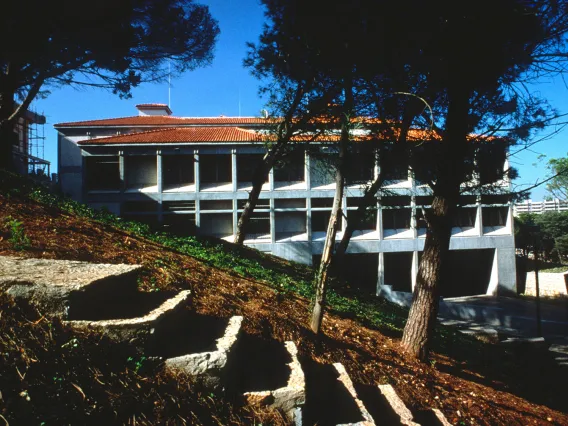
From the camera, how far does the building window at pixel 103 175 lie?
68.7ft

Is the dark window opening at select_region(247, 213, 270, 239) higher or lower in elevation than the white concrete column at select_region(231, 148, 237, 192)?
lower

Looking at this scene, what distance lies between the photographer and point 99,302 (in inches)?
97.7

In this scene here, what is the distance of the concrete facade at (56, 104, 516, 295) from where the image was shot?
20.8 meters

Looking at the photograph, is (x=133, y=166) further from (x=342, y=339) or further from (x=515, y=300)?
(x=515, y=300)

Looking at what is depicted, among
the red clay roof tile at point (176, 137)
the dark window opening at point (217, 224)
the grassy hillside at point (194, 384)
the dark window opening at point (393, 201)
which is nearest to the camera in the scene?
the grassy hillside at point (194, 384)

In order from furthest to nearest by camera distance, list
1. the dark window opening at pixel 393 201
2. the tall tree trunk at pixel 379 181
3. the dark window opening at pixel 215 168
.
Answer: the dark window opening at pixel 215 168 → the dark window opening at pixel 393 201 → the tall tree trunk at pixel 379 181

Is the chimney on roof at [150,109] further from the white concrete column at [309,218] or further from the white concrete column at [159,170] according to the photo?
the white concrete column at [309,218]

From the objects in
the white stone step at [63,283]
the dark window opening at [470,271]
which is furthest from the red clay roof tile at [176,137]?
the white stone step at [63,283]

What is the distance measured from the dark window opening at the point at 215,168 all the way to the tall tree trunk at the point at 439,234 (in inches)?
722

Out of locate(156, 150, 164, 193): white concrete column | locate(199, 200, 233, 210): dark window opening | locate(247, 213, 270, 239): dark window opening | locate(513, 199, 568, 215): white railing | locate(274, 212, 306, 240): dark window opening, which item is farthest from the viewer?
locate(513, 199, 568, 215): white railing

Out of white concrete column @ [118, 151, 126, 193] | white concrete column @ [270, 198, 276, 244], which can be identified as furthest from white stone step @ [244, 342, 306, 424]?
white concrete column @ [118, 151, 126, 193]

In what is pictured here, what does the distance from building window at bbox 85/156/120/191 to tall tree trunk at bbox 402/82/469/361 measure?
20684mm

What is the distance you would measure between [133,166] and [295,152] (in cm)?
1524

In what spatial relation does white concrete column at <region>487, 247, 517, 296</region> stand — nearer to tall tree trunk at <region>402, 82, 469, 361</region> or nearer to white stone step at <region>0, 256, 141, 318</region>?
tall tree trunk at <region>402, 82, 469, 361</region>
